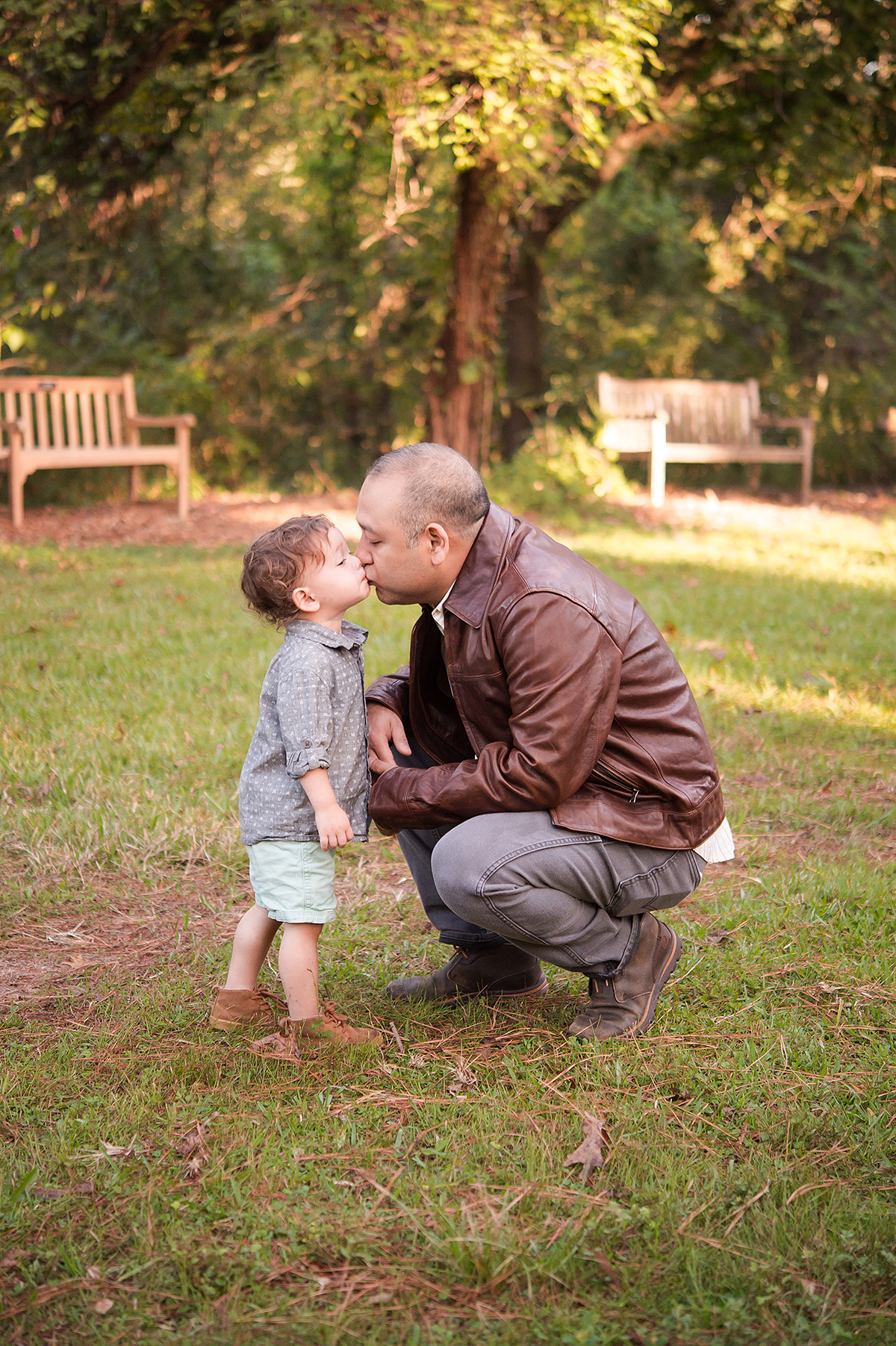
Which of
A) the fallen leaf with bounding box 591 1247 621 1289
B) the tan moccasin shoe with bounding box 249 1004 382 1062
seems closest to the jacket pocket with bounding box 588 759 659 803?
the tan moccasin shoe with bounding box 249 1004 382 1062

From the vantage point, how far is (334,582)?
2.49 metres

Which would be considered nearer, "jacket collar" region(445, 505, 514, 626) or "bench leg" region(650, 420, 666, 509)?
"jacket collar" region(445, 505, 514, 626)

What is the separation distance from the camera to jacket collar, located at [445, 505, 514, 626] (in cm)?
245

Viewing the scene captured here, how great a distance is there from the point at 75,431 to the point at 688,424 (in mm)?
6422

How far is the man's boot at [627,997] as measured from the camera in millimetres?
→ 2613

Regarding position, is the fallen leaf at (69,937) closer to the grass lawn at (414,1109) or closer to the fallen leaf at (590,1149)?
the grass lawn at (414,1109)

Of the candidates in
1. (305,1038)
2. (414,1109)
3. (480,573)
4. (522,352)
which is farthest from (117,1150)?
(522,352)

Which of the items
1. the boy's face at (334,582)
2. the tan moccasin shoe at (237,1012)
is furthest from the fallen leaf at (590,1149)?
the boy's face at (334,582)

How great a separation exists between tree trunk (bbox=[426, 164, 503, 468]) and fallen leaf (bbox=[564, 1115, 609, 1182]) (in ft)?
28.8

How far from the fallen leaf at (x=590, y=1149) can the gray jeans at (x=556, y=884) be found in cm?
38

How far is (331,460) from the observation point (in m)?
15.0

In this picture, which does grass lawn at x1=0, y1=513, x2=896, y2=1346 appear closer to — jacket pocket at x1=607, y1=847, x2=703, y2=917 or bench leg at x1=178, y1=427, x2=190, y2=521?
jacket pocket at x1=607, y1=847, x2=703, y2=917

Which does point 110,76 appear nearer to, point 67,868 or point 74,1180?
point 67,868

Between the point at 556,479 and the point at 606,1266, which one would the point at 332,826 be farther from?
the point at 556,479
